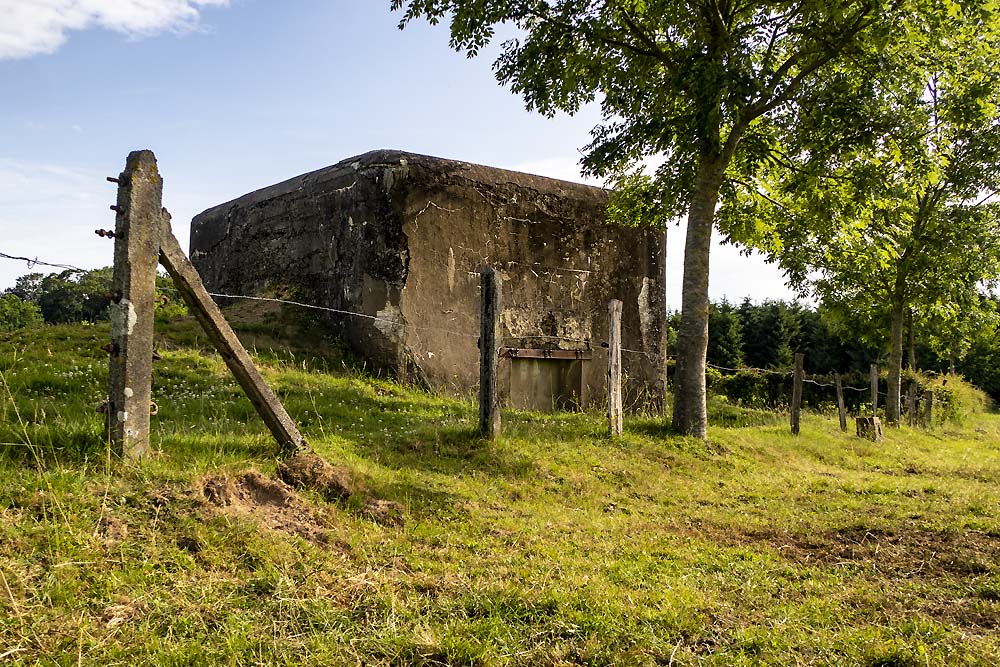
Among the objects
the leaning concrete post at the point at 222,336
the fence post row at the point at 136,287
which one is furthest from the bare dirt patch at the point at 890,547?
the fence post row at the point at 136,287

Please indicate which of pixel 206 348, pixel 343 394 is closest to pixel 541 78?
pixel 343 394

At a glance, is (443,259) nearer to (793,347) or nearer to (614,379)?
(614,379)

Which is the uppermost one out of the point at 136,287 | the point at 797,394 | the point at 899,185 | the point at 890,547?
the point at 899,185

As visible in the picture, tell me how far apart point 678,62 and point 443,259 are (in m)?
4.64

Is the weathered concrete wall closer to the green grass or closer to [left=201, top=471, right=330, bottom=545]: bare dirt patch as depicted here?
the green grass

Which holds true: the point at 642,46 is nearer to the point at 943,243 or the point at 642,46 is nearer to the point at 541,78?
the point at 541,78

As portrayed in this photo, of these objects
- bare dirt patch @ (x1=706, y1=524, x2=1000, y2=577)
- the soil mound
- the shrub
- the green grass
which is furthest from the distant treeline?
the shrub

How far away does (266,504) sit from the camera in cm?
491

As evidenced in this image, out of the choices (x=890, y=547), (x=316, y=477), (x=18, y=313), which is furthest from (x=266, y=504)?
(x=18, y=313)

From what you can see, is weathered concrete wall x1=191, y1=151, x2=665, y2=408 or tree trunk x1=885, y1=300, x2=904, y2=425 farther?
tree trunk x1=885, y1=300, x2=904, y2=425

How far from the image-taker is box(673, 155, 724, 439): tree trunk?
10.2 m

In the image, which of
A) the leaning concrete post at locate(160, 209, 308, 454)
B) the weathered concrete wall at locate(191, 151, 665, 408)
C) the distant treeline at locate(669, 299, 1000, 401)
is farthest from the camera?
the distant treeline at locate(669, 299, 1000, 401)

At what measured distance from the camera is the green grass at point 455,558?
3.40 m

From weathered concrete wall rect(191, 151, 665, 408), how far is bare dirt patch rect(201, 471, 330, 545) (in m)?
6.38
